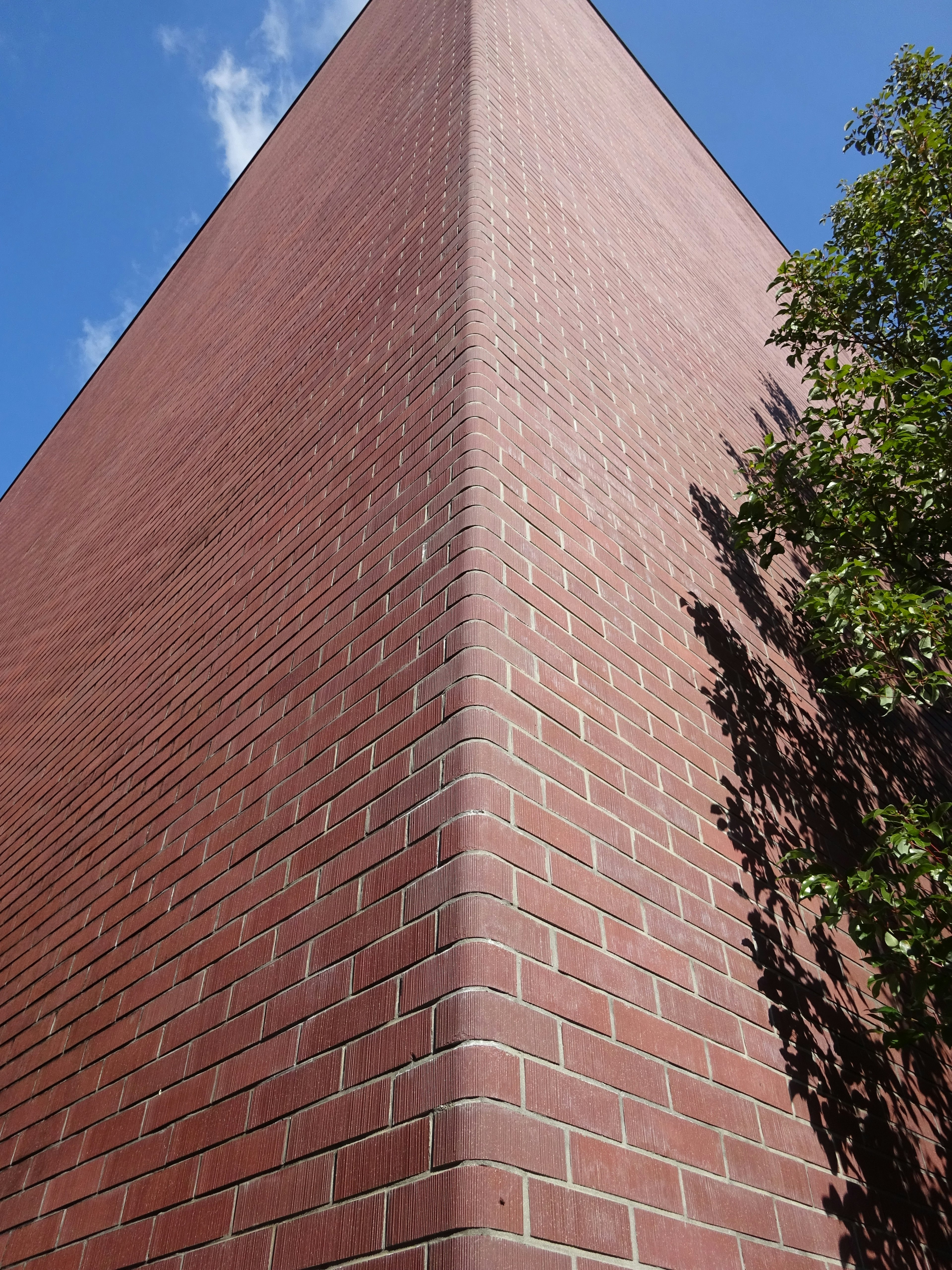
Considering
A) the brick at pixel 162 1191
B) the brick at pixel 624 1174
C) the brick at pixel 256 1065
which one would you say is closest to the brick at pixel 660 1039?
the brick at pixel 624 1174

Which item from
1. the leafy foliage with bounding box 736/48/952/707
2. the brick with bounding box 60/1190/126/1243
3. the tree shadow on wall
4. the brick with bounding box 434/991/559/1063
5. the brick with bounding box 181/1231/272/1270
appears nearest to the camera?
the brick with bounding box 434/991/559/1063

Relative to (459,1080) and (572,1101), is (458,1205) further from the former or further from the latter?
(572,1101)

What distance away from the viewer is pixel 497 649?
2.16m

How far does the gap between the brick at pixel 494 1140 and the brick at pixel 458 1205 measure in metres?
0.02

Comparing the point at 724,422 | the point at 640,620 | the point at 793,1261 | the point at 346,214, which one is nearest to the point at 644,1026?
the point at 793,1261

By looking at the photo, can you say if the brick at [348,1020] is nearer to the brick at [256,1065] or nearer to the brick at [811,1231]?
the brick at [256,1065]

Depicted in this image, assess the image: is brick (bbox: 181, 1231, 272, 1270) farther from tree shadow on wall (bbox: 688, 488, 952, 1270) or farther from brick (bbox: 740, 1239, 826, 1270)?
tree shadow on wall (bbox: 688, 488, 952, 1270)

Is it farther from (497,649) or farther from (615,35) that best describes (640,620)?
(615,35)

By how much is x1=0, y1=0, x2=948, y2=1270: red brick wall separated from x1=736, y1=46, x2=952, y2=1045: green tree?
29cm

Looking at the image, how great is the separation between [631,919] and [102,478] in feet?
24.4

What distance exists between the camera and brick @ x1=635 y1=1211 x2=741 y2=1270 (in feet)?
5.23

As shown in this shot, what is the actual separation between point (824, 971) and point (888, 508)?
1.96 m

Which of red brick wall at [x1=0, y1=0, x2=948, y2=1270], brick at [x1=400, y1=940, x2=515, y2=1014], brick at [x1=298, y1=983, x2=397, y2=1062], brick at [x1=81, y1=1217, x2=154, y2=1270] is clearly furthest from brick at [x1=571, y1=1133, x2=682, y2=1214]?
brick at [x1=81, y1=1217, x2=154, y2=1270]

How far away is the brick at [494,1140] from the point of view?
144 centimetres
